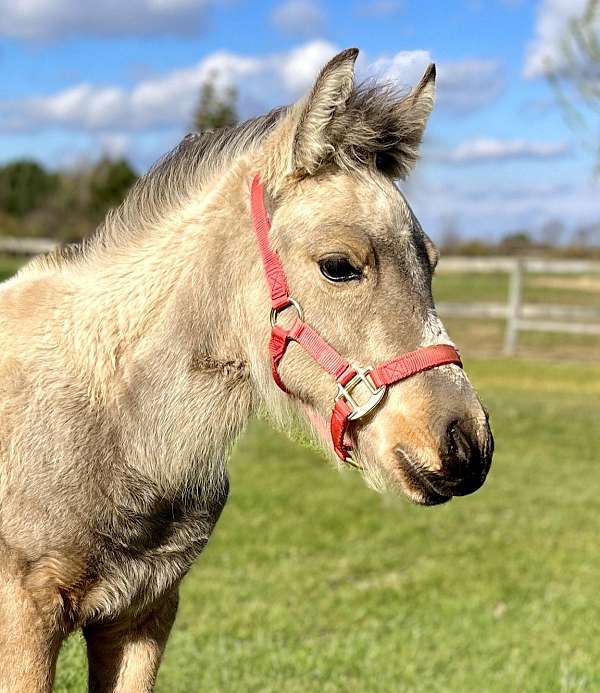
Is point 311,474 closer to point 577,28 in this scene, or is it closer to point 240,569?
point 240,569

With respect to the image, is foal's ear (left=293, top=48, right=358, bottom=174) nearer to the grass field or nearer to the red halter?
the red halter

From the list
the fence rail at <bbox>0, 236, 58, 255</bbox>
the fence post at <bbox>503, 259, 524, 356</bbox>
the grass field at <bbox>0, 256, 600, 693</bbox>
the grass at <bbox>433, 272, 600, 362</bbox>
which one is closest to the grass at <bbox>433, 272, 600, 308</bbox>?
the grass at <bbox>433, 272, 600, 362</bbox>

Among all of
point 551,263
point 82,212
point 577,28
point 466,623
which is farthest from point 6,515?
point 82,212

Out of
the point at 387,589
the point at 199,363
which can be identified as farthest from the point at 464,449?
the point at 387,589

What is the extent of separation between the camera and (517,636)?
578 centimetres

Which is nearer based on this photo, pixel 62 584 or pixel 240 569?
pixel 62 584

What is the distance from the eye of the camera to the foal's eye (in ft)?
8.55

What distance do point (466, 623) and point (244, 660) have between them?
160 centimetres

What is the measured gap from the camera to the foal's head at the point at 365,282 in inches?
97.1

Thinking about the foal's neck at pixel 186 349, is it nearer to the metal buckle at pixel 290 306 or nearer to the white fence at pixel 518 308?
the metal buckle at pixel 290 306

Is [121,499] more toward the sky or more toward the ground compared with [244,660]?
more toward the sky

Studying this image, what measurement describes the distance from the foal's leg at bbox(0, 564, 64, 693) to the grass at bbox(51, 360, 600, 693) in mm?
1580

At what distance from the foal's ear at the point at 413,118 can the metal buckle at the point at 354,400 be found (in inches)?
29.0

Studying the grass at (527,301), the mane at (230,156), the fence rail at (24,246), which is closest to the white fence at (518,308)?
the grass at (527,301)
